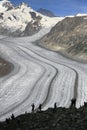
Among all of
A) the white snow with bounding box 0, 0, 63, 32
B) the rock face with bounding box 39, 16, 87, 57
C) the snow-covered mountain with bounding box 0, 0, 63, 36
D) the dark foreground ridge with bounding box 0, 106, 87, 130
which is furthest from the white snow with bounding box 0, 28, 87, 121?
the white snow with bounding box 0, 0, 63, 32

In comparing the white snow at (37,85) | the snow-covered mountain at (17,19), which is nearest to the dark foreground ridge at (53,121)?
the white snow at (37,85)

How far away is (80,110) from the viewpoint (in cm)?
1631

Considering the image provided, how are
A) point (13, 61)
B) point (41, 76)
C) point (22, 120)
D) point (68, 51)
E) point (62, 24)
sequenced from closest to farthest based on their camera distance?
point (22, 120)
point (41, 76)
point (13, 61)
point (68, 51)
point (62, 24)

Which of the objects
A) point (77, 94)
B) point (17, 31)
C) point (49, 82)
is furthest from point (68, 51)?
point (17, 31)

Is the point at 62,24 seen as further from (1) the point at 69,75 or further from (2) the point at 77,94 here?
(2) the point at 77,94

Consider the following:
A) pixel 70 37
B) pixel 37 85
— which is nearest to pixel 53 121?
pixel 37 85

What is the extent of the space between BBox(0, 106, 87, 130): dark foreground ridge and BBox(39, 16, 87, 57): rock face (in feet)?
168

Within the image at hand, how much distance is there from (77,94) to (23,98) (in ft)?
18.6

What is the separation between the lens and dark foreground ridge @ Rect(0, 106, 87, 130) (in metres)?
14.5

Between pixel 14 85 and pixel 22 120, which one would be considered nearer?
pixel 22 120

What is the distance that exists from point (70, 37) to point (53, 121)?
6869 cm

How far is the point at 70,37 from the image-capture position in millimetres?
83125

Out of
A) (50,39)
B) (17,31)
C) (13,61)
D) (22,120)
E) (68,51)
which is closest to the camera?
(22,120)

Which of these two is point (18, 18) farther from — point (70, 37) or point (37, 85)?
point (37, 85)
